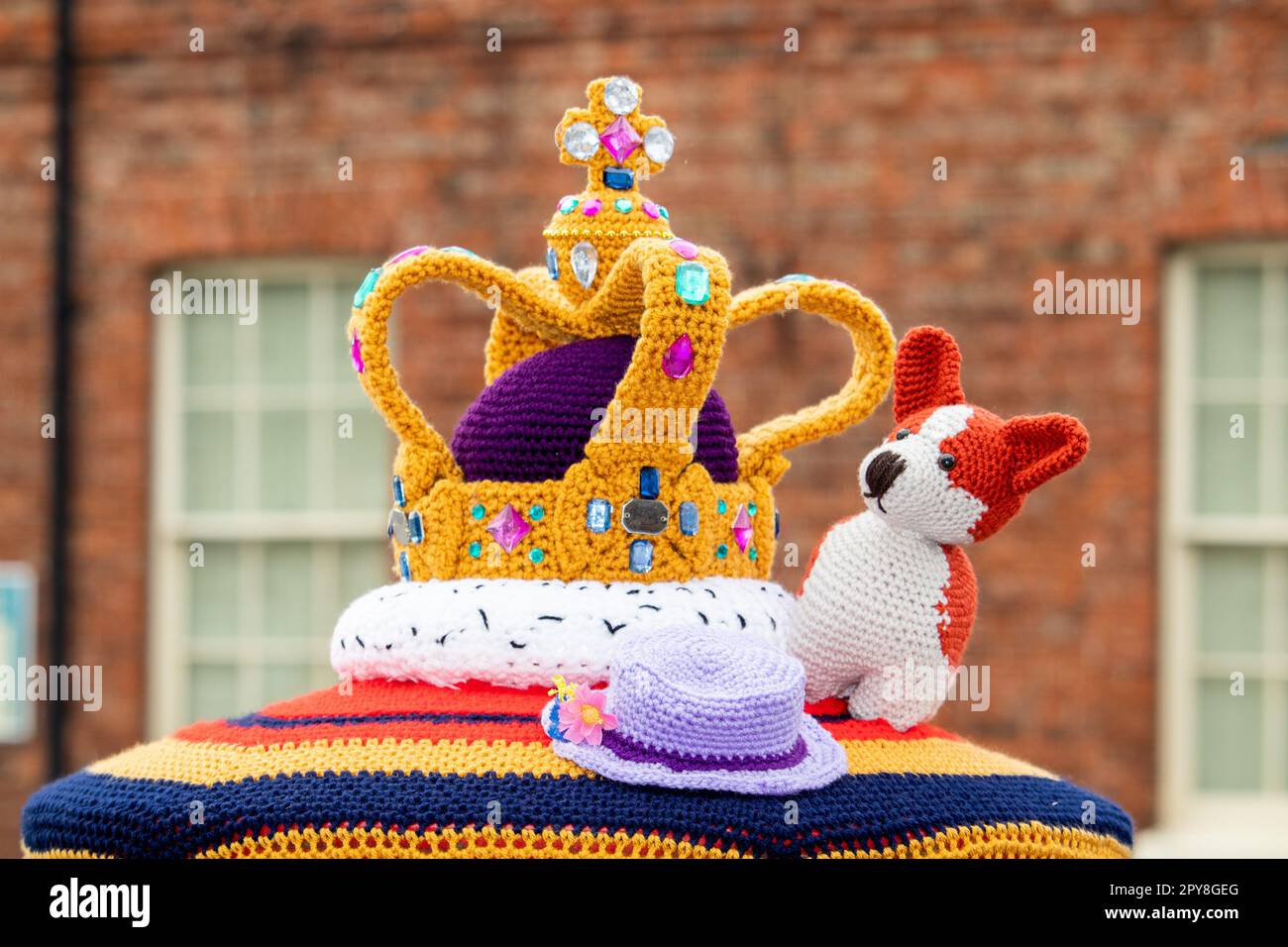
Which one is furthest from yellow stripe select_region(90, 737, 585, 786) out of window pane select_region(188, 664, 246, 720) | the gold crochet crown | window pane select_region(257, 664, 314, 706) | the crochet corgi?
window pane select_region(188, 664, 246, 720)

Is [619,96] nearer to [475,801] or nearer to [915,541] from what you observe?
[915,541]

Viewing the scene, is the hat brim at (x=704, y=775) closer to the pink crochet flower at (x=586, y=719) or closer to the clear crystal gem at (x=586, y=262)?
the pink crochet flower at (x=586, y=719)

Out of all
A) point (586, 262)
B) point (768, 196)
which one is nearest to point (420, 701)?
point (586, 262)

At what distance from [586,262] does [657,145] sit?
0.18 meters

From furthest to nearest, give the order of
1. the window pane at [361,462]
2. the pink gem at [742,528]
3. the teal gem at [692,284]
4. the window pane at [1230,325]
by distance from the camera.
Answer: the window pane at [361,462]
the window pane at [1230,325]
the pink gem at [742,528]
the teal gem at [692,284]

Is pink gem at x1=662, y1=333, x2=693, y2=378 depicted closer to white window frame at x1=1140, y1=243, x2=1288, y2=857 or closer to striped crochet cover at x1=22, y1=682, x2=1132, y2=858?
striped crochet cover at x1=22, y1=682, x2=1132, y2=858

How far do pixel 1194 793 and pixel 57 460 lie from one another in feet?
13.1

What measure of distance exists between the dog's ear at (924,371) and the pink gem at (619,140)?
41 centimetres

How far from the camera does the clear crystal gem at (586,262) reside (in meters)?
1.86

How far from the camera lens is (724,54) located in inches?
204

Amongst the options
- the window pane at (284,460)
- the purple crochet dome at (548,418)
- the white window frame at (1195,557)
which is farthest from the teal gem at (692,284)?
the window pane at (284,460)

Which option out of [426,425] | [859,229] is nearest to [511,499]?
[426,425]

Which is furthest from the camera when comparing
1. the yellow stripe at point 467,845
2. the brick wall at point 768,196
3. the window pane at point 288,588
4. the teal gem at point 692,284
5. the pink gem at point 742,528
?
the window pane at point 288,588

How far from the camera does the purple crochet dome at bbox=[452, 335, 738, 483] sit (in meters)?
1.72
